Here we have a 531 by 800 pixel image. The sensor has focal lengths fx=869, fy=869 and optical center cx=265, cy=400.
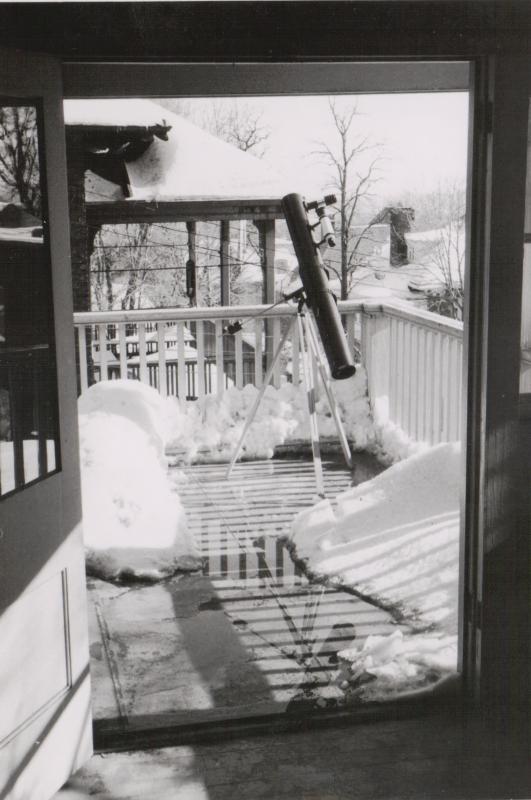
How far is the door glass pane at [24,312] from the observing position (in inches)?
88.4

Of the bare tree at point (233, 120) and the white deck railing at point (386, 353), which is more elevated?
the bare tree at point (233, 120)

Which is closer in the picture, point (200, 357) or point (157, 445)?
point (157, 445)

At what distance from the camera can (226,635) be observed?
3.62m

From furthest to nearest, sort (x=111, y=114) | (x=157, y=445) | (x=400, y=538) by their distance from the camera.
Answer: (x=111, y=114), (x=157, y=445), (x=400, y=538)

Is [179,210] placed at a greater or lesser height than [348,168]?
lesser

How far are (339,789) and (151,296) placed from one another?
18182 mm

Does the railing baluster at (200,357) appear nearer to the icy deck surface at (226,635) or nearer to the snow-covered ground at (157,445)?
the snow-covered ground at (157,445)

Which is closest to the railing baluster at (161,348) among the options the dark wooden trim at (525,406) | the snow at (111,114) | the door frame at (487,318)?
the snow at (111,114)

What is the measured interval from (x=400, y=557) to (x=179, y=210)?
7.74 metres

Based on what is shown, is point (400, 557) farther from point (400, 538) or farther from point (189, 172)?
point (189, 172)

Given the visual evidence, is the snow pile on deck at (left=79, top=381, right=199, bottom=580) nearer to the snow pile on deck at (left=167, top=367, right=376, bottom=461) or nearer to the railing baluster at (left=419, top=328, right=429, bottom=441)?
the snow pile on deck at (left=167, top=367, right=376, bottom=461)

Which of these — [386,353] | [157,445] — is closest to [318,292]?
[386,353]

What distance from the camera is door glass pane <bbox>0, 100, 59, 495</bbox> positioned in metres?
2.25

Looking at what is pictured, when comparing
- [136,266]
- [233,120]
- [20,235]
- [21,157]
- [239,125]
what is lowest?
[136,266]
